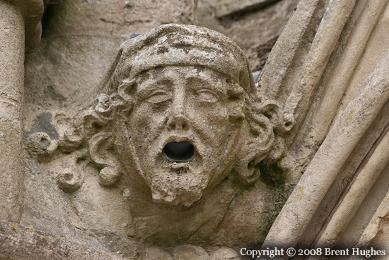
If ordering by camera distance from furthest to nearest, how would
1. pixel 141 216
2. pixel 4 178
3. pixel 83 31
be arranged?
pixel 83 31, pixel 141 216, pixel 4 178

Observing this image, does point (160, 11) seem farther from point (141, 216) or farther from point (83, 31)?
point (141, 216)

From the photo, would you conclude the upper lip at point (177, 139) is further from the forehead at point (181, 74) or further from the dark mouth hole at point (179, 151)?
the forehead at point (181, 74)

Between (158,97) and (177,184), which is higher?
(158,97)

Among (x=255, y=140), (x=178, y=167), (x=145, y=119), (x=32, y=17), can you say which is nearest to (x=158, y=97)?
(x=145, y=119)

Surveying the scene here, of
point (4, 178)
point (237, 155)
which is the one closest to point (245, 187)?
point (237, 155)

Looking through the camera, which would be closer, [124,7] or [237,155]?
[237,155]

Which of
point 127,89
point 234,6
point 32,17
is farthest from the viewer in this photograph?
point 234,6

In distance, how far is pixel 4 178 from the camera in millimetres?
3670

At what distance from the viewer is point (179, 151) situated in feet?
12.4

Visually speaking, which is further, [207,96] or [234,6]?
[234,6]

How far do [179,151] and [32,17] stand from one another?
22.1 inches

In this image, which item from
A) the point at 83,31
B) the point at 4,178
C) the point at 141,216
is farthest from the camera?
the point at 83,31

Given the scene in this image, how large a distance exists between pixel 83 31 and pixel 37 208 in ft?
2.31

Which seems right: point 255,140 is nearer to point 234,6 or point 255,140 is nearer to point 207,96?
point 207,96
